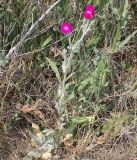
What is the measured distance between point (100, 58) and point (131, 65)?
318mm

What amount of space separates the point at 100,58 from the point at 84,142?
44cm

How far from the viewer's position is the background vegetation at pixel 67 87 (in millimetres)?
1721

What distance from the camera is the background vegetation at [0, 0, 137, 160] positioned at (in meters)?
1.72

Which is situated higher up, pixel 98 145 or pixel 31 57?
pixel 31 57

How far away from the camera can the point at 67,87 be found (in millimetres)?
1612

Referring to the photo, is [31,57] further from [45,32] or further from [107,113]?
[107,113]

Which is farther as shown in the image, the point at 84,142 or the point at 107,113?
the point at 107,113

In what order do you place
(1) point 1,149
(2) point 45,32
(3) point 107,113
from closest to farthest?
(1) point 1,149, (3) point 107,113, (2) point 45,32

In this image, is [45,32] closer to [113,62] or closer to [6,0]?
[6,0]

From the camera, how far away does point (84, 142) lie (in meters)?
1.72

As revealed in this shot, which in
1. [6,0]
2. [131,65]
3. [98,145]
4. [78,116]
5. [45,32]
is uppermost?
[6,0]

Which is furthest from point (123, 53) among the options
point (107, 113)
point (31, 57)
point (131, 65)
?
point (31, 57)

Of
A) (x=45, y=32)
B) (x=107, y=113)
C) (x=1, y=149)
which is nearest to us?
(x=1, y=149)

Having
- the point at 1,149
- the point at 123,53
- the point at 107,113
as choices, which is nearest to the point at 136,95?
the point at 107,113
